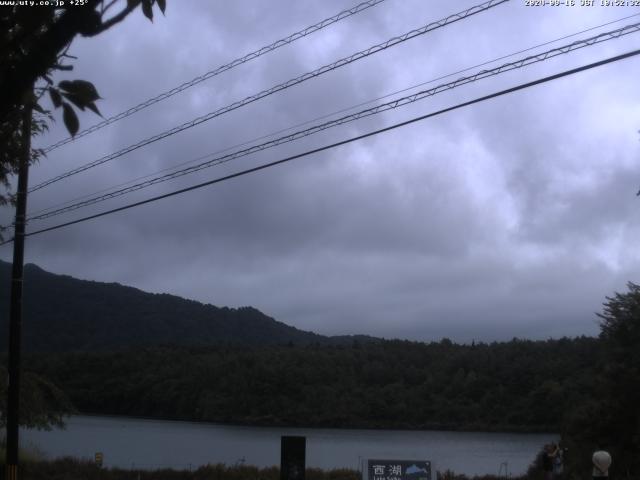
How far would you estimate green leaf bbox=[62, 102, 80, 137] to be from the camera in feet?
14.5

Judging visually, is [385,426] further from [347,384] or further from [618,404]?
[618,404]

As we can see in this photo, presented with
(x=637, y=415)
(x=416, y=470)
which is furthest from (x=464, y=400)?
(x=416, y=470)

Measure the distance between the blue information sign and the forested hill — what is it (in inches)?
860

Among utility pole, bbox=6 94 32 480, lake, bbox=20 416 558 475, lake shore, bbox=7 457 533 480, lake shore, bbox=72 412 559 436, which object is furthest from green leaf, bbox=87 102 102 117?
lake shore, bbox=72 412 559 436

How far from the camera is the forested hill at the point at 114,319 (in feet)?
182

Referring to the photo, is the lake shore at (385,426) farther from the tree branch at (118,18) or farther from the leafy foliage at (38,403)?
the tree branch at (118,18)

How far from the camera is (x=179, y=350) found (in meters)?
59.1

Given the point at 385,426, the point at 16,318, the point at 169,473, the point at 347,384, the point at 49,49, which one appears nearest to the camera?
the point at 49,49

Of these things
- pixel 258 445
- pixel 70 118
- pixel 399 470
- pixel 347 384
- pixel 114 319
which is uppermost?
pixel 114 319

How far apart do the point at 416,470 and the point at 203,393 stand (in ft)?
123

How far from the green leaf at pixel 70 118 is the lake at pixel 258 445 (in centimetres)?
2345

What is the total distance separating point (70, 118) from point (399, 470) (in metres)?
13.1

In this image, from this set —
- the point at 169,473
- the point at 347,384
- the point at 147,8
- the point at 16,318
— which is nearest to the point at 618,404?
the point at 169,473

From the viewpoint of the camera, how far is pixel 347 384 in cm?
4784
